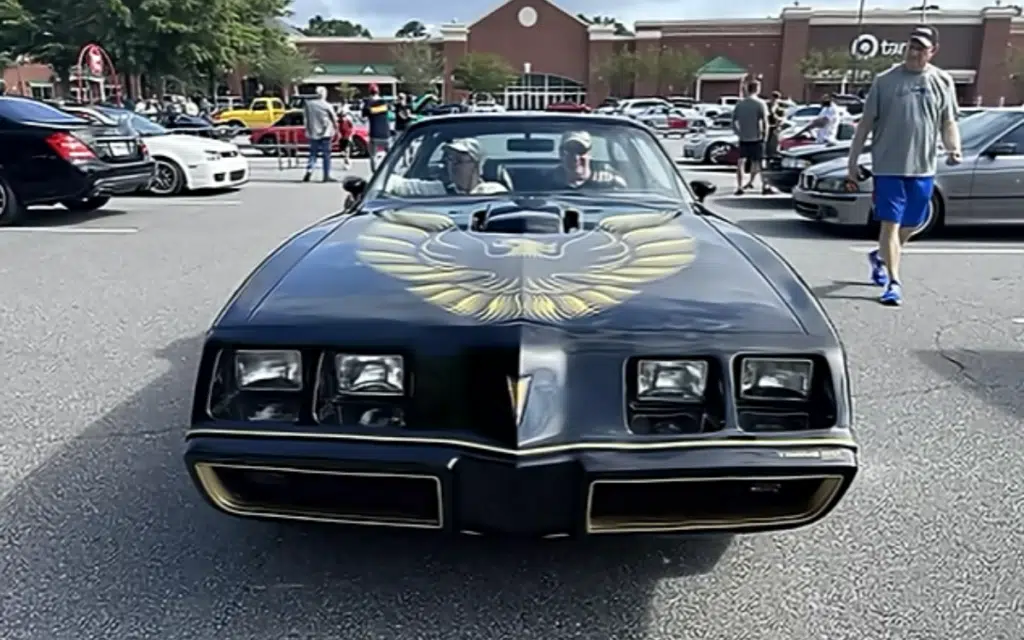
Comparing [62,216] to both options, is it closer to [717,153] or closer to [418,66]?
[717,153]

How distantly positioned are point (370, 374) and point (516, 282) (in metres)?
0.47

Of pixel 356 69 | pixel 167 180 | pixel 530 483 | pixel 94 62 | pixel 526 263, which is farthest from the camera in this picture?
pixel 356 69

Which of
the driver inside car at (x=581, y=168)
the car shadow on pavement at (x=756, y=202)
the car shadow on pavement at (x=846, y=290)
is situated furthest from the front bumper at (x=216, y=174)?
the driver inside car at (x=581, y=168)

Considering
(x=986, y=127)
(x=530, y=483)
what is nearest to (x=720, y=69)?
(x=986, y=127)

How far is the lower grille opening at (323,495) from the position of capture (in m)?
2.13

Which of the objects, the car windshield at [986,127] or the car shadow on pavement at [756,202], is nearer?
the car windshield at [986,127]

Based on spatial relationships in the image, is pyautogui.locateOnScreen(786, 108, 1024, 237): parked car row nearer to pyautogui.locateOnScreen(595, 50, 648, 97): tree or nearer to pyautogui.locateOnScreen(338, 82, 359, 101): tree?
pyautogui.locateOnScreen(338, 82, 359, 101): tree

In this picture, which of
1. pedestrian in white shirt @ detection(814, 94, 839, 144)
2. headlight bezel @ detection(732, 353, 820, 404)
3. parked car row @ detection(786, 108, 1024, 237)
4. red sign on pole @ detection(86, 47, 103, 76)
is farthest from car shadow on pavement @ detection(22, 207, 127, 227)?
red sign on pole @ detection(86, 47, 103, 76)

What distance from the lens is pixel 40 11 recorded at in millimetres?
33469

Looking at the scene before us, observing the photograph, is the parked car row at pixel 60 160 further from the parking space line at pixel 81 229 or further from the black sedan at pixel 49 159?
the parking space line at pixel 81 229

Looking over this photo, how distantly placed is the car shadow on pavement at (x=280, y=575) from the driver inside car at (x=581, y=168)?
1602mm

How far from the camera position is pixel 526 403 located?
2.05 meters

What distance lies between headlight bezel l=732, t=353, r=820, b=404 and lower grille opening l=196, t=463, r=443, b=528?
2.66ft

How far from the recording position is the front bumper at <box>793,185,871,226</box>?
340 inches
